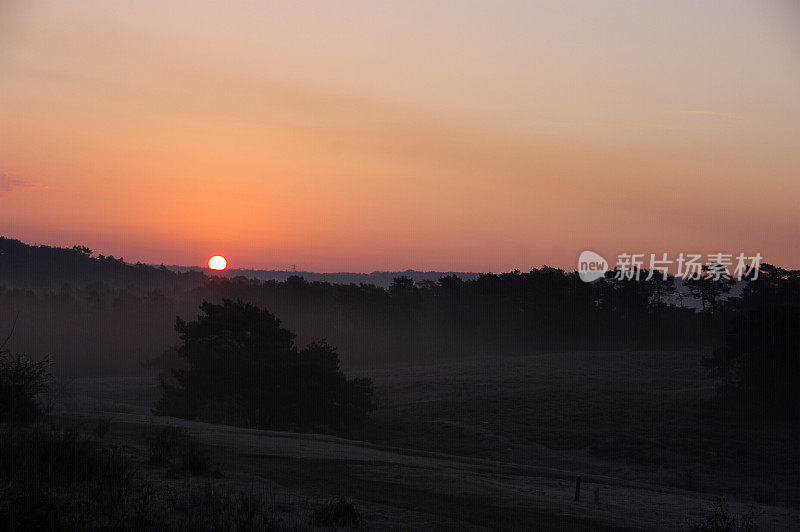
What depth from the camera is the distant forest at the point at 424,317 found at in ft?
282

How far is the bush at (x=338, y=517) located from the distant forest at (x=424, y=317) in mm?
66379

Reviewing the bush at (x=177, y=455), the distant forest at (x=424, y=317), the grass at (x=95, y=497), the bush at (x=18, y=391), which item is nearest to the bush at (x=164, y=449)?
the bush at (x=177, y=455)

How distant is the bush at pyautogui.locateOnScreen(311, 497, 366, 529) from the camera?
1145cm

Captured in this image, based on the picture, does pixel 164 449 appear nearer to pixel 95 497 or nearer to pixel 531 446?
pixel 95 497

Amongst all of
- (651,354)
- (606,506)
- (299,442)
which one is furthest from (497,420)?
(651,354)

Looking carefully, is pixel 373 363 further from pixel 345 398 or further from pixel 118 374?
pixel 345 398

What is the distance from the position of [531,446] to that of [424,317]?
62.7 metres

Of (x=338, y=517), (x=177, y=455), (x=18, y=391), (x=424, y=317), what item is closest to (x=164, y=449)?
(x=177, y=455)

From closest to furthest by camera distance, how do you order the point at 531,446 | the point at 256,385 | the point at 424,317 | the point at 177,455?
1. the point at 177,455
2. the point at 531,446
3. the point at 256,385
4. the point at 424,317

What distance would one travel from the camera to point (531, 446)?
124 feet

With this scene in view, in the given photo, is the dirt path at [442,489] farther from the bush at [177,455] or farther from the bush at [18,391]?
the bush at [18,391]

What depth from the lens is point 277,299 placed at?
359 feet

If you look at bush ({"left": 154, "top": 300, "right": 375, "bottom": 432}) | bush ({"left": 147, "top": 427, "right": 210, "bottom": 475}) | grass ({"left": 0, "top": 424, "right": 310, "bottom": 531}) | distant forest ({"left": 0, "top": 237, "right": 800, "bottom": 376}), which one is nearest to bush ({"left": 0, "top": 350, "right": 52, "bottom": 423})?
grass ({"left": 0, "top": 424, "right": 310, "bottom": 531})

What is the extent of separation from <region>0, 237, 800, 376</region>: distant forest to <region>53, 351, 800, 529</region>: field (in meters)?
12.7
